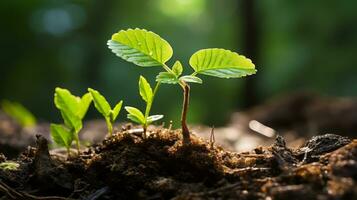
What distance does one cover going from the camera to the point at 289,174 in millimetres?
886

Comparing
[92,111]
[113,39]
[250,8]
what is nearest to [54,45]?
[92,111]

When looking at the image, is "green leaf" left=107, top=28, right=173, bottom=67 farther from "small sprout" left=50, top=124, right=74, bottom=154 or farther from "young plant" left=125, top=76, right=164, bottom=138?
"small sprout" left=50, top=124, right=74, bottom=154

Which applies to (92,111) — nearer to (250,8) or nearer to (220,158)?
(250,8)

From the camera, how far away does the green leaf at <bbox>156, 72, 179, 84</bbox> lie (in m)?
1.04

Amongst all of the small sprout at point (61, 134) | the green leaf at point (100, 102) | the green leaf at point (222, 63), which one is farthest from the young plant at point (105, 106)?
the green leaf at point (222, 63)

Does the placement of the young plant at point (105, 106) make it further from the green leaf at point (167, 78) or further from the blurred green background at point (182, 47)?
the blurred green background at point (182, 47)

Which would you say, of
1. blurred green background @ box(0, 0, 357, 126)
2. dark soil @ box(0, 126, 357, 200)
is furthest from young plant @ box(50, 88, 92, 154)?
blurred green background @ box(0, 0, 357, 126)

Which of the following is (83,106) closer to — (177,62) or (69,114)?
(69,114)

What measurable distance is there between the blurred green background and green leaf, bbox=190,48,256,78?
20.0 ft

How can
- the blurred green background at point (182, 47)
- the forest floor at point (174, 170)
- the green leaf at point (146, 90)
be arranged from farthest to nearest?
1. the blurred green background at point (182, 47)
2. the green leaf at point (146, 90)
3. the forest floor at point (174, 170)

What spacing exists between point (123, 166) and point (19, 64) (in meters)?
9.66

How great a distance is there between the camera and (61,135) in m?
1.25

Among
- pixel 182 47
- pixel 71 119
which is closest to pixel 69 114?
pixel 71 119

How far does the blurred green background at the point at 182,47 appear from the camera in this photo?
8.30 meters
